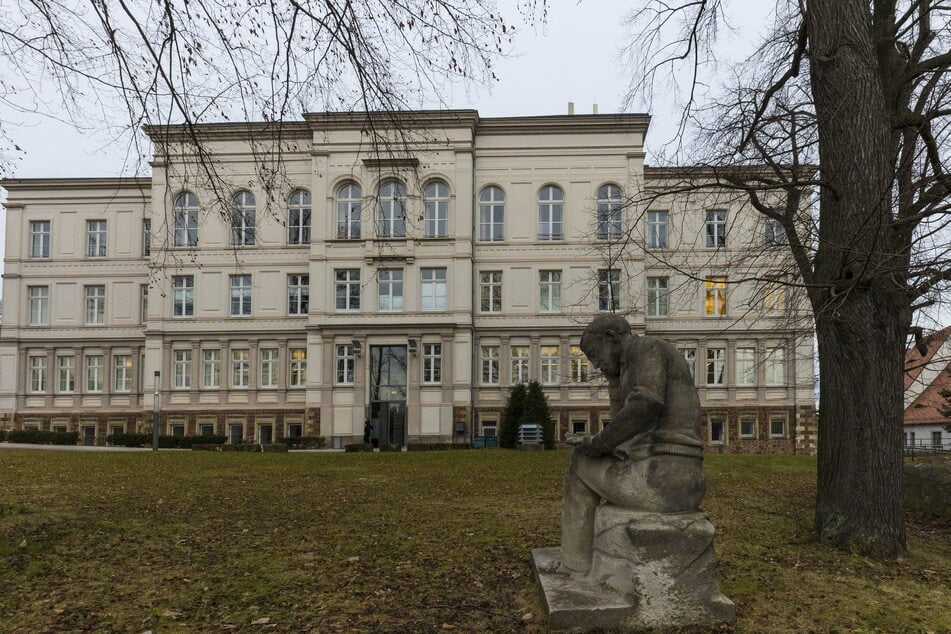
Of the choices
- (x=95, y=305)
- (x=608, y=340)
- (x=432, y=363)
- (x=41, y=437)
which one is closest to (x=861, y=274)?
(x=608, y=340)

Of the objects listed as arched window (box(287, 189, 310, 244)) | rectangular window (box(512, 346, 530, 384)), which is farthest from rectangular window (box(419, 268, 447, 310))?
arched window (box(287, 189, 310, 244))

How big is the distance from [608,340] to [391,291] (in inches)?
1136

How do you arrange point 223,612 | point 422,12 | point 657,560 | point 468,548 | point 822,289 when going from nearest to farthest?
1. point 657,560
2. point 223,612
3. point 422,12
4. point 468,548
5. point 822,289

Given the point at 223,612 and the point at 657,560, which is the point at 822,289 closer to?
the point at 657,560

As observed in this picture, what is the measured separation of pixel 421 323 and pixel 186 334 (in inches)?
452

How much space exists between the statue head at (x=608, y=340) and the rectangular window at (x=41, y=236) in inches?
1547

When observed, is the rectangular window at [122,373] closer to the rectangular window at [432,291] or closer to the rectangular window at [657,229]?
the rectangular window at [432,291]

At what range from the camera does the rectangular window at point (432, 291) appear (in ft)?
109

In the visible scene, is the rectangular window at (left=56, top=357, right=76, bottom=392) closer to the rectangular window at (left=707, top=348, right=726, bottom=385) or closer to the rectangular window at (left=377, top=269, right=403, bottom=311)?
the rectangular window at (left=377, top=269, right=403, bottom=311)

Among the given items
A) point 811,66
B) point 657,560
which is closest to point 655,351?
point 657,560

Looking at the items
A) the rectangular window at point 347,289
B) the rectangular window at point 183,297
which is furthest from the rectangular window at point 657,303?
the rectangular window at point 183,297

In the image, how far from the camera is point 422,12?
5.73m

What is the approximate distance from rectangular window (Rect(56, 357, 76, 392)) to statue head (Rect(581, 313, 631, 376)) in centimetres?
3735

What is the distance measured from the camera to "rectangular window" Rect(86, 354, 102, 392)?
3619cm
